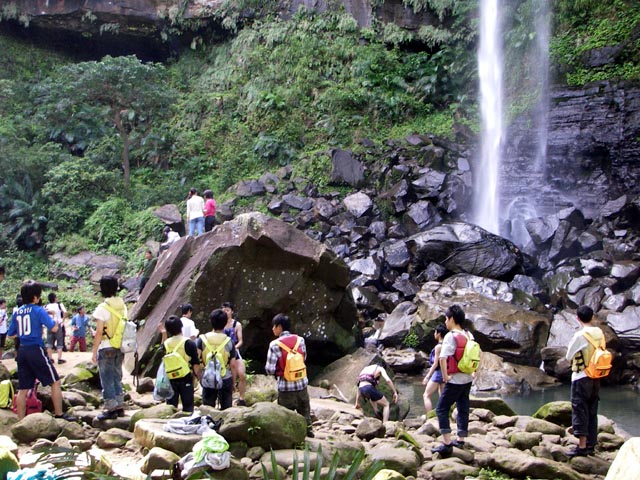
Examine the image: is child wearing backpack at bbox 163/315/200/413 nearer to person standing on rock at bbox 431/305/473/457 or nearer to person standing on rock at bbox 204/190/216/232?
person standing on rock at bbox 431/305/473/457

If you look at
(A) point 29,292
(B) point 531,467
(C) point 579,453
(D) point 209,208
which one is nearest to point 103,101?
(D) point 209,208

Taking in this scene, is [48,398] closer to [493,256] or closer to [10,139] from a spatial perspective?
[493,256]

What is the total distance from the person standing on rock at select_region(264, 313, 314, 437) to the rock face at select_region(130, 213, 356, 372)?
13.5 ft

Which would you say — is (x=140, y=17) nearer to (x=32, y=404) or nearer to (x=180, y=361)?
(x=32, y=404)

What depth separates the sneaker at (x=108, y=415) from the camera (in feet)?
22.3

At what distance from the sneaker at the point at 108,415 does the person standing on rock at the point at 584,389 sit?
469cm

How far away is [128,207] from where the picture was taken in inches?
922

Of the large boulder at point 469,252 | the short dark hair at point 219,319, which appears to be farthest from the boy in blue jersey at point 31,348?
the large boulder at point 469,252

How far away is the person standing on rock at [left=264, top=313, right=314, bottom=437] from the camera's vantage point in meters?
6.75

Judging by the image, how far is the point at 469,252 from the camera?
17.2 metres

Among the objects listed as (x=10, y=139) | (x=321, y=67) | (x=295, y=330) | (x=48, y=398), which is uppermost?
(x=321, y=67)

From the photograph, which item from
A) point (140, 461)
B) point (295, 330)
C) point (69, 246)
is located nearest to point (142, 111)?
point (69, 246)

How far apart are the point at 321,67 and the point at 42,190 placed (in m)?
12.3

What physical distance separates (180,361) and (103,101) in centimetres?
1958
